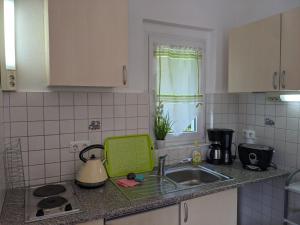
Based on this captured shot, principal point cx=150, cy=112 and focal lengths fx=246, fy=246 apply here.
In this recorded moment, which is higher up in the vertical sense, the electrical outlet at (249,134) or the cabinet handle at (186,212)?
the electrical outlet at (249,134)

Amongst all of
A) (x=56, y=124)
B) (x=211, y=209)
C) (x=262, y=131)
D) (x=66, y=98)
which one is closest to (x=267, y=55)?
(x=262, y=131)

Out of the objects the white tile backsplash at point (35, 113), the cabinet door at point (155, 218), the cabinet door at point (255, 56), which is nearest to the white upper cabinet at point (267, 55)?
the cabinet door at point (255, 56)

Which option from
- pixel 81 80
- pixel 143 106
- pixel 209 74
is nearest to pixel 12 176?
pixel 81 80

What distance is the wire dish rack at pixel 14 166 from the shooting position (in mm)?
1541

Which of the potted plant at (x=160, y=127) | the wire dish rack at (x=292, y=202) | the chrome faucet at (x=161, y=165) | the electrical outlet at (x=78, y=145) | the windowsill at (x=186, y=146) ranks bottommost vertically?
the wire dish rack at (x=292, y=202)

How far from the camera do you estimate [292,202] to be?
6.57ft

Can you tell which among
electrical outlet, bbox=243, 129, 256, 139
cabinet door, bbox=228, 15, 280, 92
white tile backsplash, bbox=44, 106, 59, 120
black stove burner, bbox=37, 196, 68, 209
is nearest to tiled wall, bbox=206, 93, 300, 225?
electrical outlet, bbox=243, 129, 256, 139

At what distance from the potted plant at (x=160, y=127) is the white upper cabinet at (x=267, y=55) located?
0.63 metres

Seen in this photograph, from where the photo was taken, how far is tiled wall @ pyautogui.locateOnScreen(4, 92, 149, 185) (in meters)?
1.56

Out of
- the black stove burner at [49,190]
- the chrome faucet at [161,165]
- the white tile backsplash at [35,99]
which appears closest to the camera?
the black stove burner at [49,190]

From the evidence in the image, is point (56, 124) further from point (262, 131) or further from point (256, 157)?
point (262, 131)

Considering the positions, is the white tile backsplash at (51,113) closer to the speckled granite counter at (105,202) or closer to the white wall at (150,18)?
the white wall at (150,18)

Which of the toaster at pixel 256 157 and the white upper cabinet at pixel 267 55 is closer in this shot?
the white upper cabinet at pixel 267 55

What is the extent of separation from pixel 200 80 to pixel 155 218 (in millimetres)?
1341
